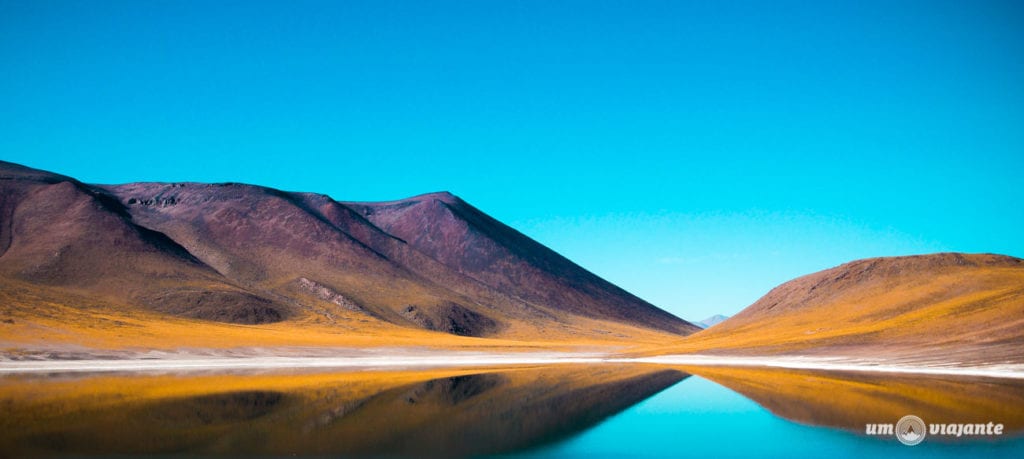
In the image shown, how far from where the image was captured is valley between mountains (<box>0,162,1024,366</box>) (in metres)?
60.4

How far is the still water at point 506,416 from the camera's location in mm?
16844

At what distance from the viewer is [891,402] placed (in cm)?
2427

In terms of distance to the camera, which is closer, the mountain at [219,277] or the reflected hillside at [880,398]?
the reflected hillside at [880,398]

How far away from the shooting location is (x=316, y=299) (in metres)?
143

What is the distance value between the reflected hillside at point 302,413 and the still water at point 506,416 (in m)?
0.06

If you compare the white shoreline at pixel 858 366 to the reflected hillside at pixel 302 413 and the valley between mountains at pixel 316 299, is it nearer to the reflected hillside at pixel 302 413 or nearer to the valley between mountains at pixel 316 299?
the valley between mountains at pixel 316 299

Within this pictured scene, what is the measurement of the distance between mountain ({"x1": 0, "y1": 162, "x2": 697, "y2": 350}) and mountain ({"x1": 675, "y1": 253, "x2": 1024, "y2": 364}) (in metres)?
49.6

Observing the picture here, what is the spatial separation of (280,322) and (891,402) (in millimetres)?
110978

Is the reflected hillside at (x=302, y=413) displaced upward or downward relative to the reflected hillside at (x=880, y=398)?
downward

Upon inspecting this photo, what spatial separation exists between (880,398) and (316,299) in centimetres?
12784

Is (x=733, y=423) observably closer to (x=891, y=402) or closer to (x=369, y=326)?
(x=891, y=402)
